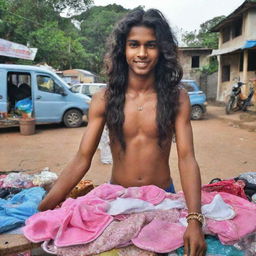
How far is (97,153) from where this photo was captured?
22.9 feet

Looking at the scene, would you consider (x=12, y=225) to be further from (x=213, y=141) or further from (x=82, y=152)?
(x=213, y=141)

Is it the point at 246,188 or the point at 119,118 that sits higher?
the point at 119,118

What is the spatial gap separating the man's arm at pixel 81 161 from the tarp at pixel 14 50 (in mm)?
11696

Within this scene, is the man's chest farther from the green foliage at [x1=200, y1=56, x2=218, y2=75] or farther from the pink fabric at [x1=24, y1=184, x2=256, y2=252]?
the green foliage at [x1=200, y1=56, x2=218, y2=75]

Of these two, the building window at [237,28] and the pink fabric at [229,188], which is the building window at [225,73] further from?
the pink fabric at [229,188]

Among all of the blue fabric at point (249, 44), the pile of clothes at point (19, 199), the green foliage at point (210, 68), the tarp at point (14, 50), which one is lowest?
the pile of clothes at point (19, 199)

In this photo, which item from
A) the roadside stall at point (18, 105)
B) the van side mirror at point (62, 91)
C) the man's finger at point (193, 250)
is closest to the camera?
the man's finger at point (193, 250)

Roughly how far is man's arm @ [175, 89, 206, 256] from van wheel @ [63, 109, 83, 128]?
29.1ft

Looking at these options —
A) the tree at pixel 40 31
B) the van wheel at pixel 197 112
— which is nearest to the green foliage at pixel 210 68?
the tree at pixel 40 31

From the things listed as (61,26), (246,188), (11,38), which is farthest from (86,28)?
(246,188)

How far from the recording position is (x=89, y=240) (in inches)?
53.0

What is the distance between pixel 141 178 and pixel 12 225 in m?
0.81

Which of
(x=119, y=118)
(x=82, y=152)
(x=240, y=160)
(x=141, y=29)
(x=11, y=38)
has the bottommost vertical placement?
(x=240, y=160)

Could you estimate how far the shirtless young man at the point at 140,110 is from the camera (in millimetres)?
1831
